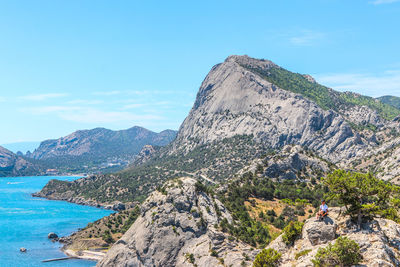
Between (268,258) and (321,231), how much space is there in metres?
6.60

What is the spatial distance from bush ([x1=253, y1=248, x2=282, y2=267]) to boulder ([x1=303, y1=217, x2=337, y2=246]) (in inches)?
157

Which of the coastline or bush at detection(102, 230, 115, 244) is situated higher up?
bush at detection(102, 230, 115, 244)

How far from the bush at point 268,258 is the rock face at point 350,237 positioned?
73 cm

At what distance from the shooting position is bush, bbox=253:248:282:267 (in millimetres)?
35219

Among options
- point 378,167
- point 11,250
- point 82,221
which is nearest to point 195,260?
point 11,250

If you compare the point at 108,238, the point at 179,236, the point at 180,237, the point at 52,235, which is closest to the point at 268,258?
the point at 180,237

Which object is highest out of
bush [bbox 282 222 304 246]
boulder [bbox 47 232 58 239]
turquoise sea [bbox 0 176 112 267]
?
bush [bbox 282 222 304 246]

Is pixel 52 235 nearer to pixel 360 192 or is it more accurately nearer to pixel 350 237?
pixel 350 237

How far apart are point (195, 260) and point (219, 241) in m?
5.40

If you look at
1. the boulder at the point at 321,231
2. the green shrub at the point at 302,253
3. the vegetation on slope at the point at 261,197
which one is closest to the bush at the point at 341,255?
the boulder at the point at 321,231

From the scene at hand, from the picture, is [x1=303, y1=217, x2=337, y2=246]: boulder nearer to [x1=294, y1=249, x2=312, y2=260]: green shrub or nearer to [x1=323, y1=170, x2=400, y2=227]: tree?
[x1=294, y1=249, x2=312, y2=260]: green shrub

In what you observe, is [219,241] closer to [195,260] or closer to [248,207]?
[195,260]

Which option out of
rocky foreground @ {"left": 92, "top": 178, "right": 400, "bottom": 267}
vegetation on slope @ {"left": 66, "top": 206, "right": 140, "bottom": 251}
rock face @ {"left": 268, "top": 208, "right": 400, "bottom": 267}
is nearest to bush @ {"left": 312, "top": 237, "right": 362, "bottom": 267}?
rock face @ {"left": 268, "top": 208, "right": 400, "bottom": 267}

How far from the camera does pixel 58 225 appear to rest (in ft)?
576
